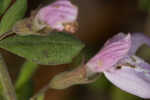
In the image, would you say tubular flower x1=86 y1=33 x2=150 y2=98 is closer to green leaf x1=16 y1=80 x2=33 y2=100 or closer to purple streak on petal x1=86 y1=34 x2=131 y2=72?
purple streak on petal x1=86 y1=34 x2=131 y2=72

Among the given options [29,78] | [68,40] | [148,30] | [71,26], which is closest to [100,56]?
[68,40]

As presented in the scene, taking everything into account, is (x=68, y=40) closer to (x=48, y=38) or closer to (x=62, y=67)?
(x=48, y=38)

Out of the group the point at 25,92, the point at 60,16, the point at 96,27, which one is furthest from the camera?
the point at 96,27

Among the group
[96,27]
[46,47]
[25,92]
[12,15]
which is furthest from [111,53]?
[96,27]

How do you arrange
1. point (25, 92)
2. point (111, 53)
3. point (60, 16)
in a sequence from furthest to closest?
1. point (25, 92)
2. point (111, 53)
3. point (60, 16)

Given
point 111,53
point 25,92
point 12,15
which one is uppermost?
point 12,15

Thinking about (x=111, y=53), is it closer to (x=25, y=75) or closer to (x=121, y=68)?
(x=121, y=68)

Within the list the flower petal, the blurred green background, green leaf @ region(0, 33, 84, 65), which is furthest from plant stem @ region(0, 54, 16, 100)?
the blurred green background
